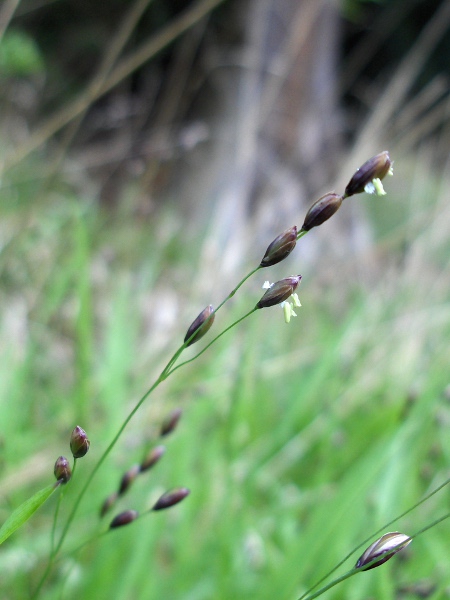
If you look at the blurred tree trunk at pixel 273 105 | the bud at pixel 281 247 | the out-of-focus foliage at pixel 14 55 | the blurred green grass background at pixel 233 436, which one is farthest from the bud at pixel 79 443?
the out-of-focus foliage at pixel 14 55

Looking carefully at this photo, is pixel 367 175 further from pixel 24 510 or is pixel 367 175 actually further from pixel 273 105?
pixel 273 105

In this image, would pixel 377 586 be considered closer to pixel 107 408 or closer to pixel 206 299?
pixel 107 408

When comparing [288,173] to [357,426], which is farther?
[288,173]

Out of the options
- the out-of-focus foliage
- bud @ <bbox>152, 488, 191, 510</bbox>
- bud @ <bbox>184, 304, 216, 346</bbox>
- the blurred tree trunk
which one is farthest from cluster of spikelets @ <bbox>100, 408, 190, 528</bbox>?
the out-of-focus foliage

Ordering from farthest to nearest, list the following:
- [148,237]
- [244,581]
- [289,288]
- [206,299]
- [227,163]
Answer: [227,163] < [148,237] < [206,299] < [244,581] < [289,288]

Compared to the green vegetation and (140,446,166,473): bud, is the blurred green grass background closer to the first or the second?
the green vegetation

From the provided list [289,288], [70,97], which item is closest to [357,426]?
[289,288]
